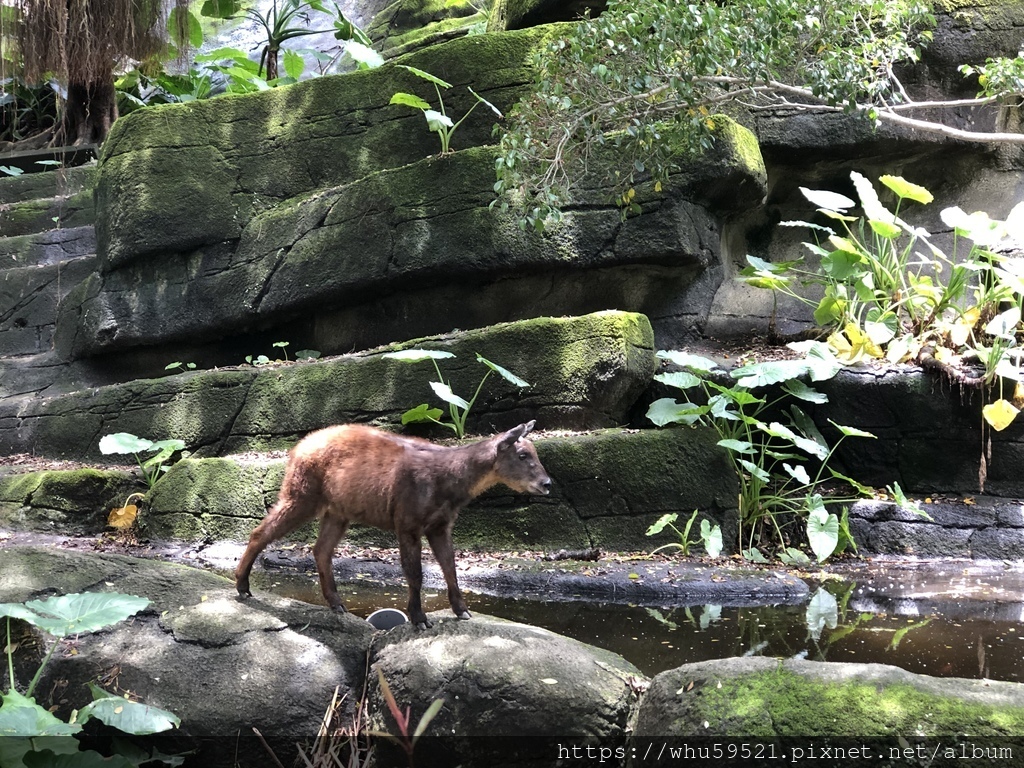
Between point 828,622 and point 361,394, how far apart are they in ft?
14.3

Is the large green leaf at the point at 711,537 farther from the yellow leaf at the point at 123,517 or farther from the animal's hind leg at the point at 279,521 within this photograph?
the yellow leaf at the point at 123,517

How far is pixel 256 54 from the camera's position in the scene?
16.7 metres

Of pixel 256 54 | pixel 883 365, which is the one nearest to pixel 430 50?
pixel 883 365

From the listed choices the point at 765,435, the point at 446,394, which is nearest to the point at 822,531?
the point at 765,435

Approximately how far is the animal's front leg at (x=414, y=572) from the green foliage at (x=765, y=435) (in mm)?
2582

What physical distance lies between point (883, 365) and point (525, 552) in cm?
351

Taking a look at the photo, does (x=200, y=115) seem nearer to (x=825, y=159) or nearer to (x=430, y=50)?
(x=430, y=50)

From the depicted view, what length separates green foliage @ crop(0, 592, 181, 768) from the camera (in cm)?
333

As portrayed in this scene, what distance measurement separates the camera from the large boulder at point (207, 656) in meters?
3.92

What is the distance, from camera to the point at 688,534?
6977 millimetres

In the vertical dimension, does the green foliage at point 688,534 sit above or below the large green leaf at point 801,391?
below

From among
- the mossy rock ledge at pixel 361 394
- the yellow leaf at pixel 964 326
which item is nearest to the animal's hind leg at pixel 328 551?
the mossy rock ledge at pixel 361 394

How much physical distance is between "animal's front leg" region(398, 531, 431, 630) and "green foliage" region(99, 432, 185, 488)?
4.17 m

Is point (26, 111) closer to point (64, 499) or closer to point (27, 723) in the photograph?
point (64, 499)
